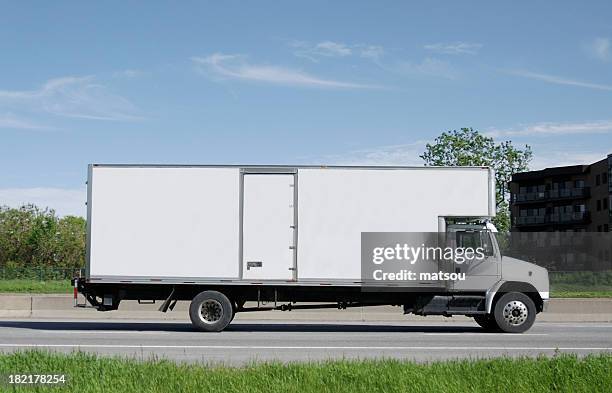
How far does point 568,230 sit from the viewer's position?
379ft

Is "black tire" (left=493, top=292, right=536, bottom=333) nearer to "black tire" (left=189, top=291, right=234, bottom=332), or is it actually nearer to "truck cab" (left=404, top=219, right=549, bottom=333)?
"truck cab" (left=404, top=219, right=549, bottom=333)

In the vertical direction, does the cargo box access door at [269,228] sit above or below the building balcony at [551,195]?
below

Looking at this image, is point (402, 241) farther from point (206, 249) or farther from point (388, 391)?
point (388, 391)

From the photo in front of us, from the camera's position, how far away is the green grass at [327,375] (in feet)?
32.7

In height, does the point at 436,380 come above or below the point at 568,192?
below

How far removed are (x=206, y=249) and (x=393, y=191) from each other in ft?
13.6

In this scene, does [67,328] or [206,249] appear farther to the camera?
[67,328]

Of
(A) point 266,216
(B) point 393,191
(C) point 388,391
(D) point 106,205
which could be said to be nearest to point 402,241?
(B) point 393,191

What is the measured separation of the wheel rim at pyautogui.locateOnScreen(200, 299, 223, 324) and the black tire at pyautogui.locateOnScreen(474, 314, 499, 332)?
5642 millimetres

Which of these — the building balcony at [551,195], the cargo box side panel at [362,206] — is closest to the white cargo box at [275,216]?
the cargo box side panel at [362,206]

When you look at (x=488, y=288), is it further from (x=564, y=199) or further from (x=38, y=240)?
(x=564, y=199)

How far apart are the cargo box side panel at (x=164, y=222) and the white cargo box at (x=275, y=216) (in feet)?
0.07

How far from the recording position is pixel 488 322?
67.1 feet

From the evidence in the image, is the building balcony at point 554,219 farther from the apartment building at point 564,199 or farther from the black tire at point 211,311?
the black tire at point 211,311
